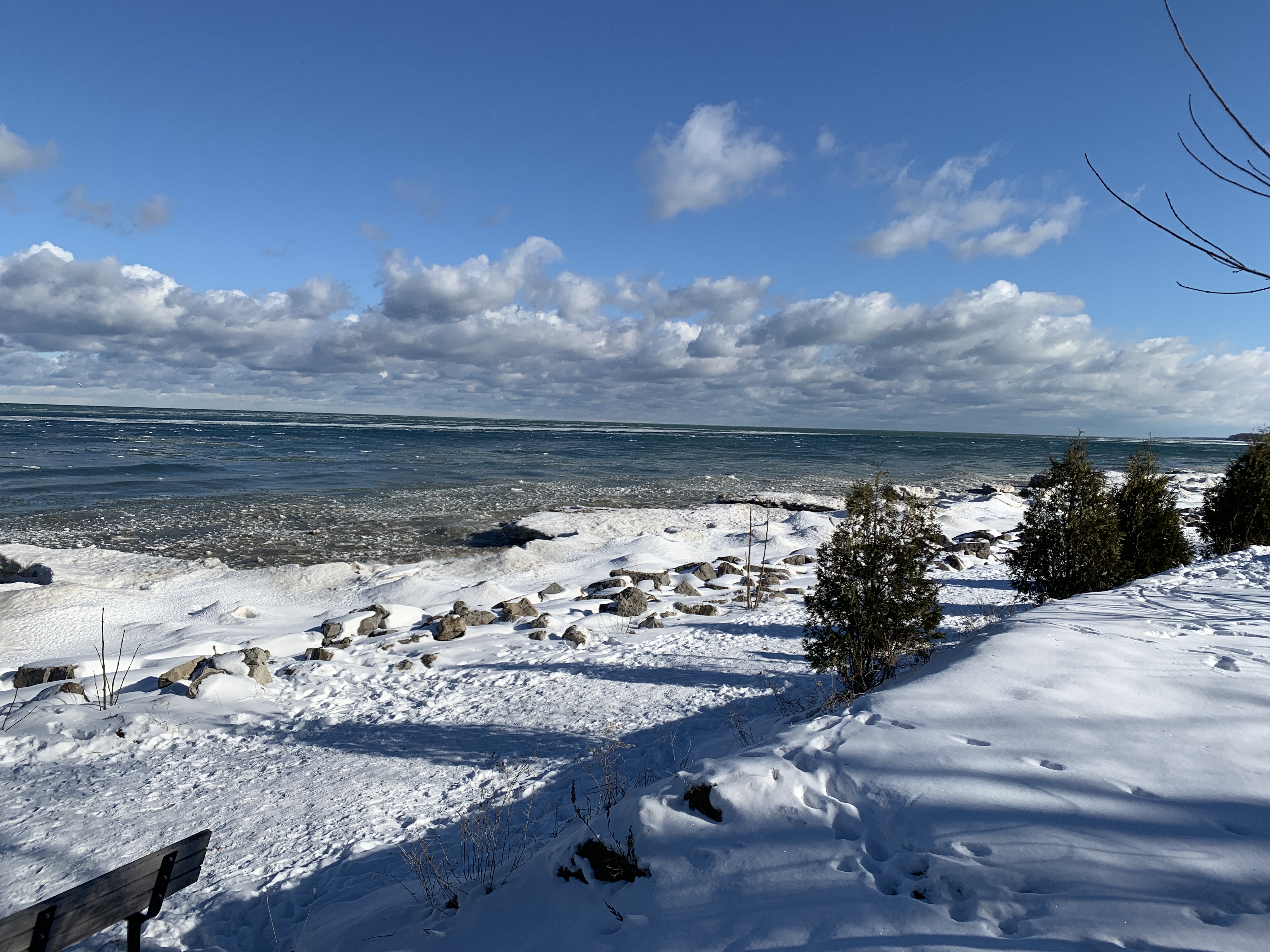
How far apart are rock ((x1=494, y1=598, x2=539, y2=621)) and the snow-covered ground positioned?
675mm

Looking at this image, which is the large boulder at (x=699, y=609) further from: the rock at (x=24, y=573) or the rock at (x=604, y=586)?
the rock at (x=24, y=573)

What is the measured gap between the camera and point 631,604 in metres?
10.2

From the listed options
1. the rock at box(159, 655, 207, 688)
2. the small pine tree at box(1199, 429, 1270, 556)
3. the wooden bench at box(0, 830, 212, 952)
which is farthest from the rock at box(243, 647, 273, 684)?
the small pine tree at box(1199, 429, 1270, 556)

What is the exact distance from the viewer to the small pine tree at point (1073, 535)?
8469 millimetres

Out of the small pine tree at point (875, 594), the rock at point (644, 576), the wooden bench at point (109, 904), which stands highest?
the small pine tree at point (875, 594)

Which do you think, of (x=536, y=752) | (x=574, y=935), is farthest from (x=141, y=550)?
(x=574, y=935)

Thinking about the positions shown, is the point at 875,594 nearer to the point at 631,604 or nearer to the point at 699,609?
the point at 699,609

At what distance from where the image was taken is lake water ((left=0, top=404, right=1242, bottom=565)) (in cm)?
1612

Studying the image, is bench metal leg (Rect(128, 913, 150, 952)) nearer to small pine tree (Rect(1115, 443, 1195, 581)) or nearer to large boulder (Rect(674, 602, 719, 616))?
large boulder (Rect(674, 602, 719, 616))

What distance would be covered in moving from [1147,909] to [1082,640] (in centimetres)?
327

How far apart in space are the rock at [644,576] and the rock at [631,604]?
1.63 metres

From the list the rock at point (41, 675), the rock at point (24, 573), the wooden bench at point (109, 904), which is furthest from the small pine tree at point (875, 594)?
the rock at point (24, 573)

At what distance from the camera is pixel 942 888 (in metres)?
2.40

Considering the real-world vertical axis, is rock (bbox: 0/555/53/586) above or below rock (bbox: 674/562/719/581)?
below
